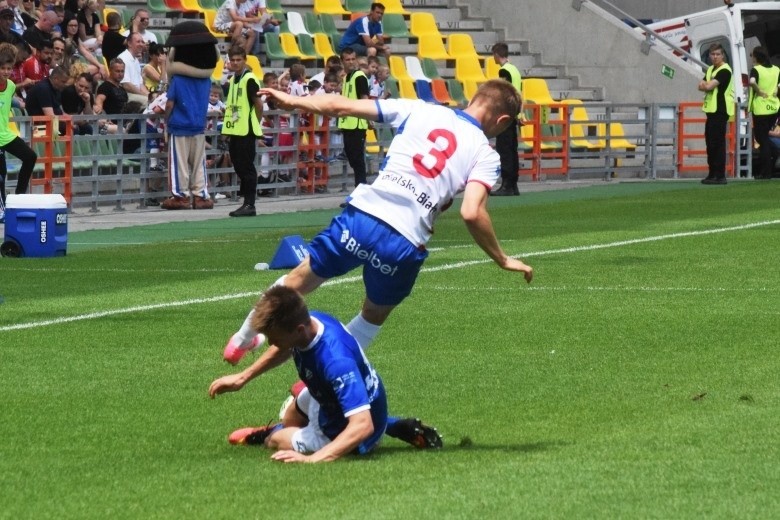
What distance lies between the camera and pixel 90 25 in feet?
90.5

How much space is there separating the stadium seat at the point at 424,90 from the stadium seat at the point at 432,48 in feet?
6.24

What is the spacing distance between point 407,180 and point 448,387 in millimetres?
1668

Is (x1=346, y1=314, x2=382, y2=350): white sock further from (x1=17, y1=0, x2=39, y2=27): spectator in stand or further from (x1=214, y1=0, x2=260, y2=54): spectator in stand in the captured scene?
(x1=214, y1=0, x2=260, y2=54): spectator in stand

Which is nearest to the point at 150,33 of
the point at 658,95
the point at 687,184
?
the point at 687,184

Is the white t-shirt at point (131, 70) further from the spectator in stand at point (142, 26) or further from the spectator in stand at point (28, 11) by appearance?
the spectator in stand at point (28, 11)

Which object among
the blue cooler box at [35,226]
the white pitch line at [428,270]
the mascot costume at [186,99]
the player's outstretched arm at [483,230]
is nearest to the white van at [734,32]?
the mascot costume at [186,99]

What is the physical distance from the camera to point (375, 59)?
97.7 feet

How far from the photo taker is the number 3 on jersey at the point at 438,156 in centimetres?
843

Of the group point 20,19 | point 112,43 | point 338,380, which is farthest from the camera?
point 112,43

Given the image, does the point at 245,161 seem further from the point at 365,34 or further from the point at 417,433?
the point at 417,433

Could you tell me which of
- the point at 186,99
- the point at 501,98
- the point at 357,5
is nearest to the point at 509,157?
the point at 186,99

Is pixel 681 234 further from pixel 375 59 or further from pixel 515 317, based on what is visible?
pixel 375 59

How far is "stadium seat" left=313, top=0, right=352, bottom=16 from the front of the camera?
3475cm

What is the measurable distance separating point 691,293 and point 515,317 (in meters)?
2.15
